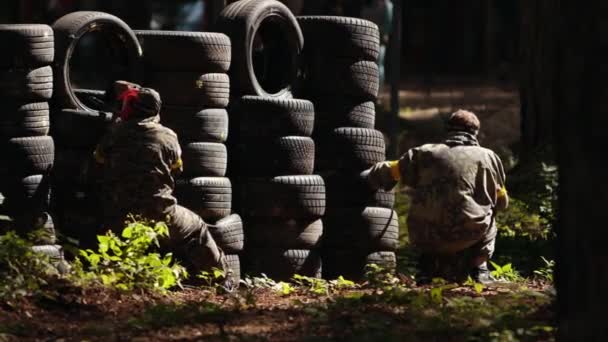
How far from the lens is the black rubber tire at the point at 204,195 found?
1049 cm

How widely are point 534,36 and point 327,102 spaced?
5.88 m

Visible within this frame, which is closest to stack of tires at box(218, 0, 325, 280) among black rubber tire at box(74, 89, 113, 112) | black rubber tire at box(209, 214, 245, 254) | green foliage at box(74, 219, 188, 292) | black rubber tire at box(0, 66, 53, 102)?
black rubber tire at box(209, 214, 245, 254)

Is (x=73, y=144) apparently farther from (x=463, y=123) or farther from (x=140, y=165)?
(x=463, y=123)

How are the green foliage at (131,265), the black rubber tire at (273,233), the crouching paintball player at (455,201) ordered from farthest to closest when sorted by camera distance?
the black rubber tire at (273,233)
the crouching paintball player at (455,201)
the green foliage at (131,265)

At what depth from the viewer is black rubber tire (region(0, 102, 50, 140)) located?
9.68m

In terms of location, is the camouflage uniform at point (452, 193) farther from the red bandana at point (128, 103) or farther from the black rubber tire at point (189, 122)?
the red bandana at point (128, 103)

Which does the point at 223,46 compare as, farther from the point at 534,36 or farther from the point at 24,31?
the point at 534,36

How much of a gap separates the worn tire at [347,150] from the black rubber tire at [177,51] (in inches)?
59.1

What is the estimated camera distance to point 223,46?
35.2ft

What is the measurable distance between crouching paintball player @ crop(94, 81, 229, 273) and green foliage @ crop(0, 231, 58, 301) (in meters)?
1.61

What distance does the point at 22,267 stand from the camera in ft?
26.0

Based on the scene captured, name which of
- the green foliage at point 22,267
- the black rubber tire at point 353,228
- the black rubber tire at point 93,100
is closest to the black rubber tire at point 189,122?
the black rubber tire at point 93,100

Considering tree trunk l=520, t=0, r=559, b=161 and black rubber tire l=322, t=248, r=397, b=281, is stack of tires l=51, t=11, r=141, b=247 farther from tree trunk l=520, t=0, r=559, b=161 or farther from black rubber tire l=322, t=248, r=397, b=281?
tree trunk l=520, t=0, r=559, b=161

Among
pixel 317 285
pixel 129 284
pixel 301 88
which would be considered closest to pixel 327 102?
pixel 301 88
